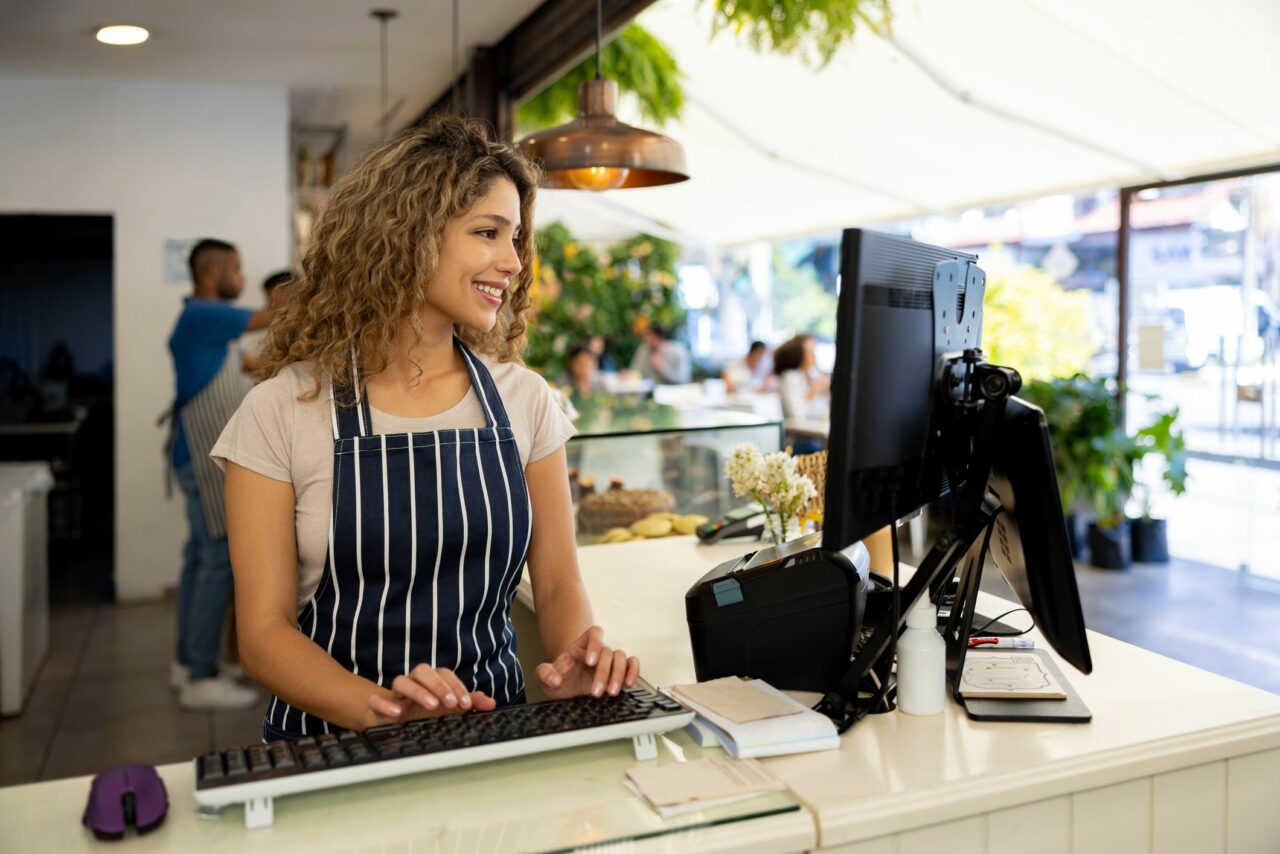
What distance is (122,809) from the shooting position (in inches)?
43.8

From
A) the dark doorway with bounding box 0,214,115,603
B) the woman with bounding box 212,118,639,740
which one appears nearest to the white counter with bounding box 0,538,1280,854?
the woman with bounding box 212,118,639,740

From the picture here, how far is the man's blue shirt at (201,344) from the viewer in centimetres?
442

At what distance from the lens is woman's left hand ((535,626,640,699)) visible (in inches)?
54.9

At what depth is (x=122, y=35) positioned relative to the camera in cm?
486

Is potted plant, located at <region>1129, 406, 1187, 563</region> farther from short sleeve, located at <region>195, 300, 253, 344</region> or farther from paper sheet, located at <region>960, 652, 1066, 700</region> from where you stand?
paper sheet, located at <region>960, 652, 1066, 700</region>

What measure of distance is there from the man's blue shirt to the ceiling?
3.92 feet

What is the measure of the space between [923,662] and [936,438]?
284 mm

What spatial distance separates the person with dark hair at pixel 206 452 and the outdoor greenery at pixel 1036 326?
469cm

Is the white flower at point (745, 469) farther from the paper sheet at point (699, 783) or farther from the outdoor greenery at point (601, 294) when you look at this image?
the outdoor greenery at point (601, 294)

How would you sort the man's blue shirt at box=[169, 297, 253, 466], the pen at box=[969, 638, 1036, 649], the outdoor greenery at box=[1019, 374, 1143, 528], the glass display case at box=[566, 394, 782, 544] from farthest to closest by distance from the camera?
the outdoor greenery at box=[1019, 374, 1143, 528] → the man's blue shirt at box=[169, 297, 253, 466] → the glass display case at box=[566, 394, 782, 544] → the pen at box=[969, 638, 1036, 649]

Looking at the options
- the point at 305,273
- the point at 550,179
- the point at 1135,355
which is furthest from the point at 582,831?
the point at 1135,355

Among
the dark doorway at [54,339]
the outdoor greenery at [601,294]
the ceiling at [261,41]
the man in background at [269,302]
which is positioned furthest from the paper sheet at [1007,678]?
the outdoor greenery at [601,294]

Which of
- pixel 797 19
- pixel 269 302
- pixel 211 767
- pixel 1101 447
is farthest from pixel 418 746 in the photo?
pixel 1101 447

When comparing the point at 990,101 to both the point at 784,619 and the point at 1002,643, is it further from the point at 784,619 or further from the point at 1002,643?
the point at 784,619
